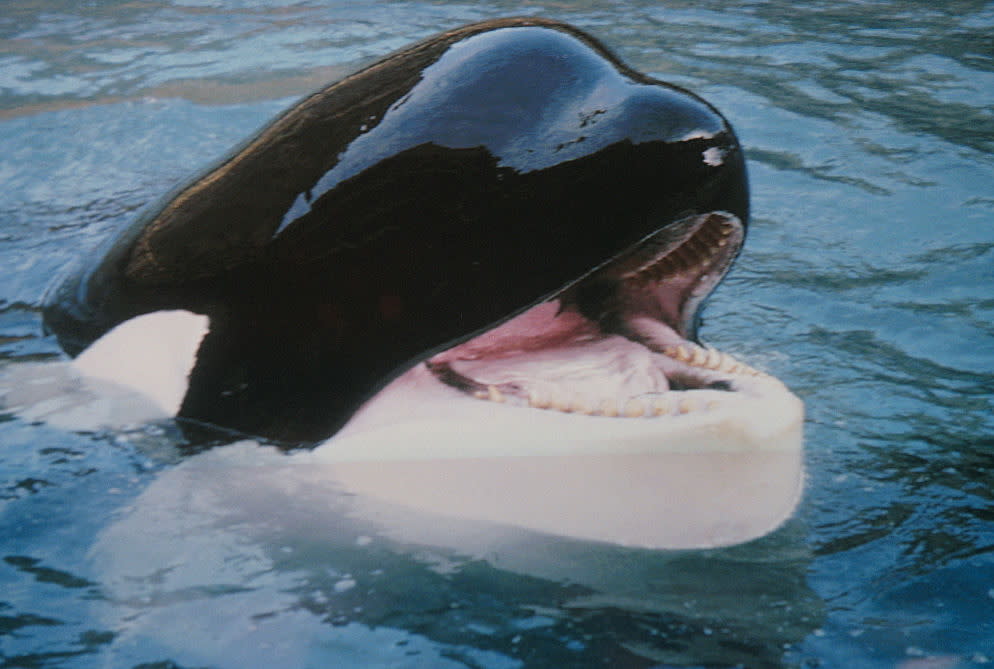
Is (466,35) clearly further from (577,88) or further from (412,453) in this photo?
(412,453)

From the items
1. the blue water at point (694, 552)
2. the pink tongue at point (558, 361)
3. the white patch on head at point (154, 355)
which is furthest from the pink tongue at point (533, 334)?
the white patch on head at point (154, 355)

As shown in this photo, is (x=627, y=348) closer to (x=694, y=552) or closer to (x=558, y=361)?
(x=558, y=361)

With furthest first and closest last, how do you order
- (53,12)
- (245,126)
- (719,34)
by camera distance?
(53,12) → (719,34) → (245,126)

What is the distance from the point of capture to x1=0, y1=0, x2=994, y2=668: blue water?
2527 millimetres

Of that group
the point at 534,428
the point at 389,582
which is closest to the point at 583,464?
the point at 534,428

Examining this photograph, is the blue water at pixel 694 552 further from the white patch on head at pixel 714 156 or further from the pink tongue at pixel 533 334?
the white patch on head at pixel 714 156

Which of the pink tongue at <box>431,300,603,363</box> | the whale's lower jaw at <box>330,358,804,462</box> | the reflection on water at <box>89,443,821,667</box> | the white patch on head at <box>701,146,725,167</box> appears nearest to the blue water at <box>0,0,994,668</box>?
the reflection on water at <box>89,443,821,667</box>

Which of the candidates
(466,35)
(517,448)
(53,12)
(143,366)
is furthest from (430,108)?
(53,12)

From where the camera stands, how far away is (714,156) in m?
2.58

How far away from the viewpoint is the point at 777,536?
2.81m

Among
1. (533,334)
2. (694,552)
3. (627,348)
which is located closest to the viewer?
(694,552)

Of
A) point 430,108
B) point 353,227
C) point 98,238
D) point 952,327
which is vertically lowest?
point 952,327

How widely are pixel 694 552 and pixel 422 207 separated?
881 mm

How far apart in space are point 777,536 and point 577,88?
1024 millimetres
